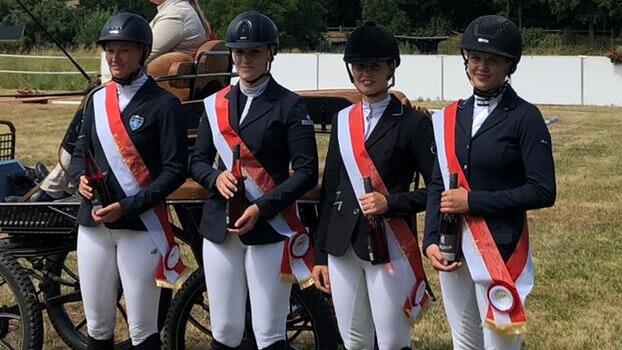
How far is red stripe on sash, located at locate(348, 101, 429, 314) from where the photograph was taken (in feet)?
11.4

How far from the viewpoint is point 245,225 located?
3594 mm

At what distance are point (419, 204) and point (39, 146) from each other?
39.9ft

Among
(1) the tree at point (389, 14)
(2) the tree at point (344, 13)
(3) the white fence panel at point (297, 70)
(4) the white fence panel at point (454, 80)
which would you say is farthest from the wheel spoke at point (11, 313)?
(2) the tree at point (344, 13)

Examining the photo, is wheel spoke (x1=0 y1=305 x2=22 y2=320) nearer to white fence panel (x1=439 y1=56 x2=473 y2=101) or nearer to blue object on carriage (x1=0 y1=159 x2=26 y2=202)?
blue object on carriage (x1=0 y1=159 x2=26 y2=202)

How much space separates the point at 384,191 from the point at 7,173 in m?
2.49

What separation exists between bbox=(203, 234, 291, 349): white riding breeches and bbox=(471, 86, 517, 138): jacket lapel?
104 centimetres

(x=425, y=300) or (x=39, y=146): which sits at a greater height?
(x=425, y=300)

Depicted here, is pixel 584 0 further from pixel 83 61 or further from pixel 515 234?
pixel 515 234

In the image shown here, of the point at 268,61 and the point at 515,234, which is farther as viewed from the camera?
the point at 268,61

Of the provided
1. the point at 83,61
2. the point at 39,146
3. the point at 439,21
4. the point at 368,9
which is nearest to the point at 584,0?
the point at 439,21

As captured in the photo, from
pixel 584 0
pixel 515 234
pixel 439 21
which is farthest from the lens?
pixel 439 21

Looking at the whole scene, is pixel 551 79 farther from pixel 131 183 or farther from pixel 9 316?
pixel 131 183

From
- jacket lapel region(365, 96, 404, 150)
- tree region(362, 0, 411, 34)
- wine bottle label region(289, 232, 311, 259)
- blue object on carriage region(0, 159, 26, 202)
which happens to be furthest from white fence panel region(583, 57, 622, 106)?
tree region(362, 0, 411, 34)

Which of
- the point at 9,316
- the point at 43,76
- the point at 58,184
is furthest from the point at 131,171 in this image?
the point at 43,76
